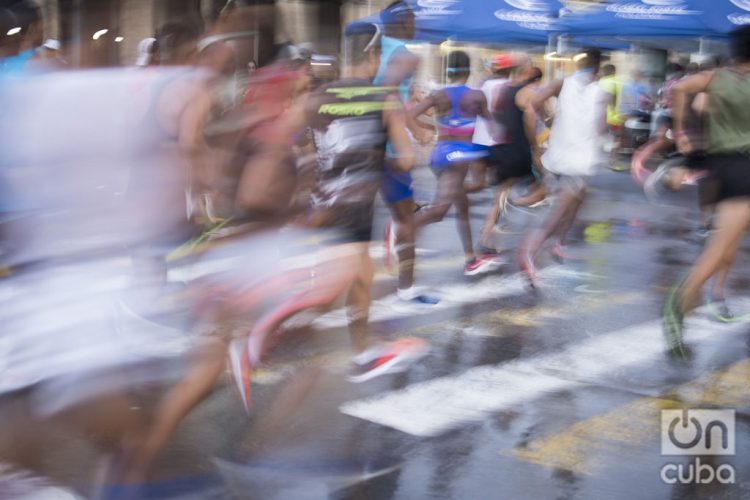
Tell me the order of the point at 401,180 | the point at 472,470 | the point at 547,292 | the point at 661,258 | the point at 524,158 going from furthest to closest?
the point at 661,258 < the point at 524,158 < the point at 547,292 < the point at 401,180 < the point at 472,470

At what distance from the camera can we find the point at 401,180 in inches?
277

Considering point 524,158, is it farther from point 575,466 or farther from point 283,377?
point 575,466

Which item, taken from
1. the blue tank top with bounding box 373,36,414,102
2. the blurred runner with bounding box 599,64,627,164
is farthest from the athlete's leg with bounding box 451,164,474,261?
the blurred runner with bounding box 599,64,627,164

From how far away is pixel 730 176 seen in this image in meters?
6.01

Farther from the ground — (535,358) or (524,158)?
(524,158)

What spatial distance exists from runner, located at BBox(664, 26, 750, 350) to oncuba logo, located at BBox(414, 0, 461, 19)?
11.2 m

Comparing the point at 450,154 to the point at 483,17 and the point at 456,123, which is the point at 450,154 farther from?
the point at 483,17

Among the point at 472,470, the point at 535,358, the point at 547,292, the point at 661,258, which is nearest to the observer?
the point at 472,470

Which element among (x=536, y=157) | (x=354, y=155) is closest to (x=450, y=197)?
(x=536, y=157)

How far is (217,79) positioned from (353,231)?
3.23 feet

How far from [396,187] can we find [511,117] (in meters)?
2.11

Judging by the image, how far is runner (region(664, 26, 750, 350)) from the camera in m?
5.97

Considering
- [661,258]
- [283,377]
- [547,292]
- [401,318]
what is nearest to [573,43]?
[661,258]

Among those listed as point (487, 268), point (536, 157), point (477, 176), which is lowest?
point (487, 268)
